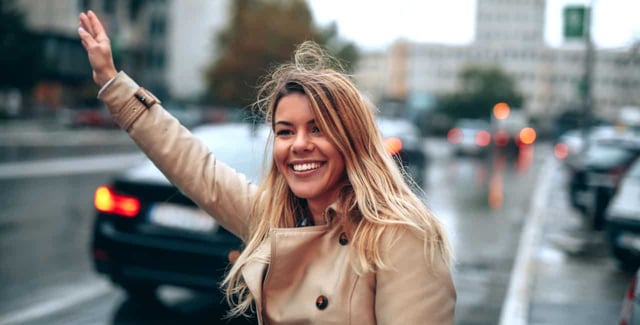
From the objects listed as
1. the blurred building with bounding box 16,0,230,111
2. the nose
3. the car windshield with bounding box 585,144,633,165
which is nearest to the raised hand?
the nose

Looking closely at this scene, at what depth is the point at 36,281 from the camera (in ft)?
22.7

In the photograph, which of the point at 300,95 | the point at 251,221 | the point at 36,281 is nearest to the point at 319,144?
the point at 300,95

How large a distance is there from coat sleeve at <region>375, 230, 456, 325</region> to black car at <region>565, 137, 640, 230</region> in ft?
34.9

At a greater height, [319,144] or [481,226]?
[319,144]

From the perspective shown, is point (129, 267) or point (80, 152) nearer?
point (129, 267)

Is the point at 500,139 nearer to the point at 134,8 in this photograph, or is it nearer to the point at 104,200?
the point at 104,200

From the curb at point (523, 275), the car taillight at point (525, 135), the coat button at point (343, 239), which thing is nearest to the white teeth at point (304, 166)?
the coat button at point (343, 239)

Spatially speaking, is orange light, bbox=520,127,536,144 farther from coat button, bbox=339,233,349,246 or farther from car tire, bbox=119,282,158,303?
coat button, bbox=339,233,349,246

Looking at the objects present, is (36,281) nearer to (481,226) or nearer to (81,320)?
(81,320)

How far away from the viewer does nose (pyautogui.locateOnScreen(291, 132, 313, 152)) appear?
2.02 m

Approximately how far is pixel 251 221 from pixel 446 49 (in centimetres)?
9182

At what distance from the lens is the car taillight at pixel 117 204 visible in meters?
5.56

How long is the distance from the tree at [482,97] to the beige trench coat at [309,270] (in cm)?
6695

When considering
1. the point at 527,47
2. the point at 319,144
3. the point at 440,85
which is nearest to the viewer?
the point at 319,144
